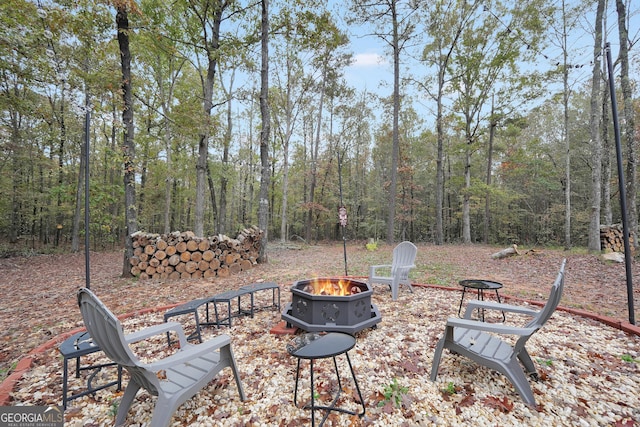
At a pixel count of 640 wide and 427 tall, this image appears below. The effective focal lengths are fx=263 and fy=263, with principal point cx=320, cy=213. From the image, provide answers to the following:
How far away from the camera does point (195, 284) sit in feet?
17.1

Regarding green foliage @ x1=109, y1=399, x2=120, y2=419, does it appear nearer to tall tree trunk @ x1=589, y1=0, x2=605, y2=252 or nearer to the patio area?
the patio area

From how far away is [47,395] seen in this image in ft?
6.37

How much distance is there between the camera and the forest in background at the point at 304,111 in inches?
234

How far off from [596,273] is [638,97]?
29.9ft

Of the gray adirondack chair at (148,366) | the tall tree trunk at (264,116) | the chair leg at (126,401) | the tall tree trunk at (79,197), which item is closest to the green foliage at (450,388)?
the gray adirondack chair at (148,366)

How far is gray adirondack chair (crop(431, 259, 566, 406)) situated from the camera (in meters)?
1.81

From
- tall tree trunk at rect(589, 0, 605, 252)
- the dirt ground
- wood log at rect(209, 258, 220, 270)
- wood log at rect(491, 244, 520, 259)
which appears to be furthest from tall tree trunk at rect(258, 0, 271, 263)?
tall tree trunk at rect(589, 0, 605, 252)

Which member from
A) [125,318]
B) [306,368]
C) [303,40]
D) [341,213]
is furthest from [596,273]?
[303,40]

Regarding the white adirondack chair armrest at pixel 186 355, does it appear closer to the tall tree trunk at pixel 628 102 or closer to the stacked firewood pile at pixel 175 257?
the stacked firewood pile at pixel 175 257

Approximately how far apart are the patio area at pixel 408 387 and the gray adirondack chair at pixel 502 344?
0.14m

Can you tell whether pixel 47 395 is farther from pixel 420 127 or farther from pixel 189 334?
pixel 420 127

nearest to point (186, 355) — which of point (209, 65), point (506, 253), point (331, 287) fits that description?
point (331, 287)

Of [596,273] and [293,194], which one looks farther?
[293,194]

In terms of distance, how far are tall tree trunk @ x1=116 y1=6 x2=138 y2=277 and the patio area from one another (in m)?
3.55
